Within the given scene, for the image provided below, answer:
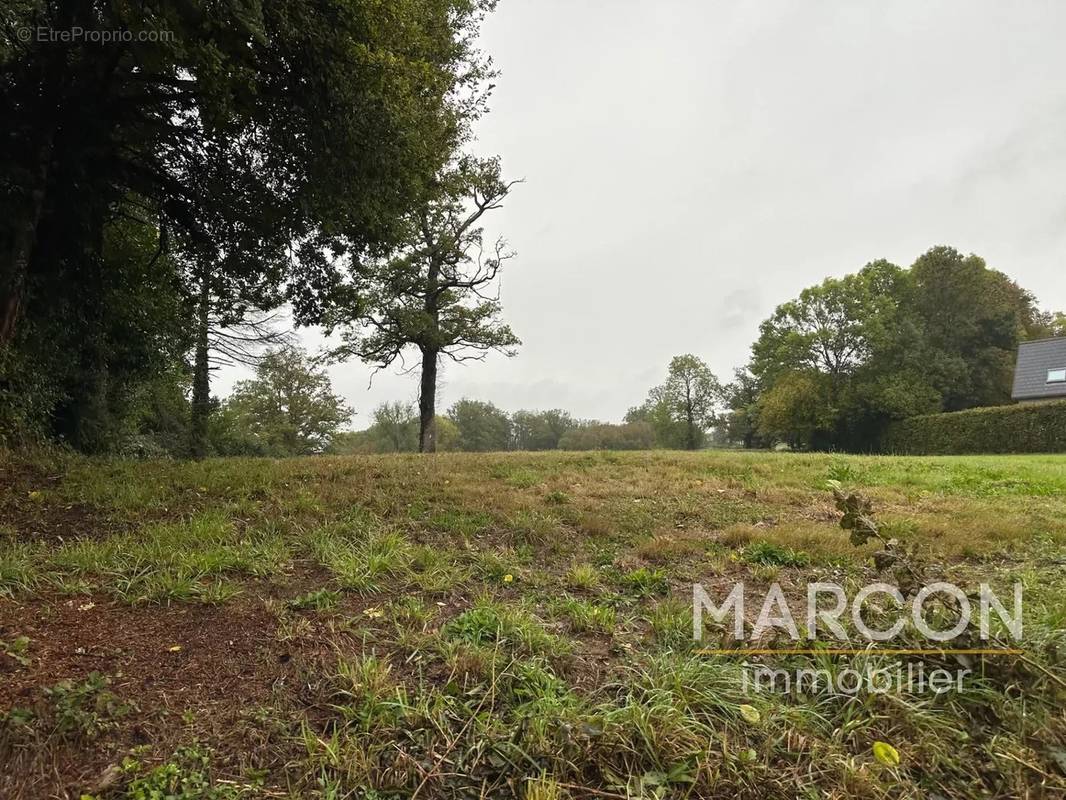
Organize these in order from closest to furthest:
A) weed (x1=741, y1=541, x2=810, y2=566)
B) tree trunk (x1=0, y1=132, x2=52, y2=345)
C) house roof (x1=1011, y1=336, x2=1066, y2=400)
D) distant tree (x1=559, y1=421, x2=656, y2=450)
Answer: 1. weed (x1=741, y1=541, x2=810, y2=566)
2. tree trunk (x1=0, y1=132, x2=52, y2=345)
3. house roof (x1=1011, y1=336, x2=1066, y2=400)
4. distant tree (x1=559, y1=421, x2=656, y2=450)

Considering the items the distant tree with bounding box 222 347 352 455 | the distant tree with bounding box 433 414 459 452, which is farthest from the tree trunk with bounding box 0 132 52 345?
the distant tree with bounding box 433 414 459 452

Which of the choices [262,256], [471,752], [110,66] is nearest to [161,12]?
[110,66]

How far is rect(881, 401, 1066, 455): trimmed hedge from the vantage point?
18828 mm

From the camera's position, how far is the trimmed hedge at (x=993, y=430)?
61.8 ft

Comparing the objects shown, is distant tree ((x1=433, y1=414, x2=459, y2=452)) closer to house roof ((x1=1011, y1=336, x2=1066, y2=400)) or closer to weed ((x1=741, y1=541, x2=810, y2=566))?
house roof ((x1=1011, y1=336, x2=1066, y2=400))

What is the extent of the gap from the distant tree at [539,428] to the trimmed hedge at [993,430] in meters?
57.1

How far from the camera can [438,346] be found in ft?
61.5

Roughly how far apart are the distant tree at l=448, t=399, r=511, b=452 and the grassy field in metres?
65.5

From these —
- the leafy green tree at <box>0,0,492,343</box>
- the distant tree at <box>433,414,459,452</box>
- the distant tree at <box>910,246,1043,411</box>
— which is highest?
the distant tree at <box>910,246,1043,411</box>

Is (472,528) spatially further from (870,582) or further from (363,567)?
(870,582)

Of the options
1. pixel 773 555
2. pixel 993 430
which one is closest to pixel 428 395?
pixel 773 555

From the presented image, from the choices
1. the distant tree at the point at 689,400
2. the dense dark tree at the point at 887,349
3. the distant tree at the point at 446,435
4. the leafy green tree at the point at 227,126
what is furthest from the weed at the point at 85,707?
the distant tree at the point at 446,435

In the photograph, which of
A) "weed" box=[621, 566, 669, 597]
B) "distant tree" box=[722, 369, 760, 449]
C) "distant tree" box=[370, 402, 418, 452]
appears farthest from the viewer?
"distant tree" box=[370, 402, 418, 452]

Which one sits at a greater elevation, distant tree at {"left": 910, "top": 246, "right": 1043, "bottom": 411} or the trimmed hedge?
distant tree at {"left": 910, "top": 246, "right": 1043, "bottom": 411}
